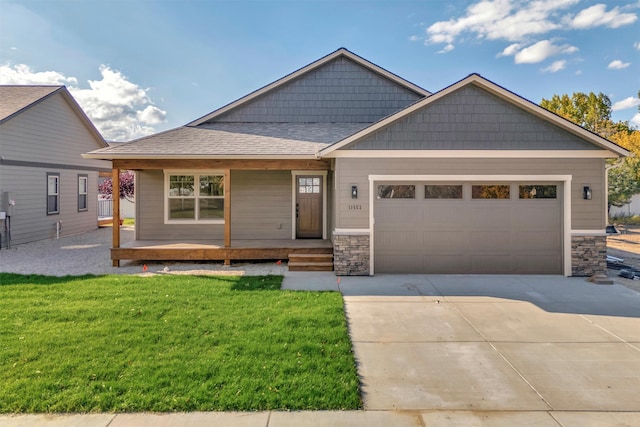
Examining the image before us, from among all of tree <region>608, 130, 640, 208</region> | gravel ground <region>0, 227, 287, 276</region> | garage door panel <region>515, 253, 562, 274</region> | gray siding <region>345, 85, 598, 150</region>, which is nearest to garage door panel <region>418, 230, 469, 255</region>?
garage door panel <region>515, 253, 562, 274</region>

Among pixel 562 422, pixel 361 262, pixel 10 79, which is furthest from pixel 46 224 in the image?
pixel 562 422

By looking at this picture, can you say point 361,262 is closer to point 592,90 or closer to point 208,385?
point 208,385

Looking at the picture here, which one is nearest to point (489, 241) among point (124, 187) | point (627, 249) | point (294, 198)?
point (294, 198)

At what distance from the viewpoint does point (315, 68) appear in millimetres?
12312

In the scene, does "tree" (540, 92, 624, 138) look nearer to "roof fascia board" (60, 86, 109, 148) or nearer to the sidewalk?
"roof fascia board" (60, 86, 109, 148)

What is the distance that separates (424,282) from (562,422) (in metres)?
4.80

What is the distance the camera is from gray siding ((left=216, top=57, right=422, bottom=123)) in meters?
12.3

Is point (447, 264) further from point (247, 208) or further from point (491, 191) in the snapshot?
point (247, 208)

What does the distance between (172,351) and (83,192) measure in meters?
15.1

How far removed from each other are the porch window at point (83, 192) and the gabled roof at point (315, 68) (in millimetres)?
7806

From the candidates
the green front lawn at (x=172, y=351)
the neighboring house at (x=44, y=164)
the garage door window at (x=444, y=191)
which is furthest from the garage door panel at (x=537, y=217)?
the neighboring house at (x=44, y=164)

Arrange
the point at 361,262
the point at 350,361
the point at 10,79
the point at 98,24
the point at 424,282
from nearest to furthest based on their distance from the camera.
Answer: the point at 350,361 → the point at 424,282 → the point at 361,262 → the point at 98,24 → the point at 10,79

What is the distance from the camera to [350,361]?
162 inches

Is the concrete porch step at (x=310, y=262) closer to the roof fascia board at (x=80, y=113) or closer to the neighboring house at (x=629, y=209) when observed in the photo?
the roof fascia board at (x=80, y=113)
